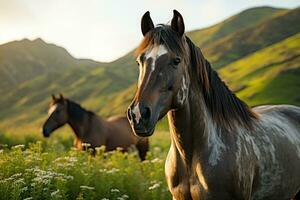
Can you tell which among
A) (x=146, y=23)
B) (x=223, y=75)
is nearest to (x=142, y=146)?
(x=146, y=23)

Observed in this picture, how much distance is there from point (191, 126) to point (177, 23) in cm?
104

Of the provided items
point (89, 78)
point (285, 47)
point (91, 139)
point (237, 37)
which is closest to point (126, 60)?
point (89, 78)

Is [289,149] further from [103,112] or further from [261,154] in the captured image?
[103,112]

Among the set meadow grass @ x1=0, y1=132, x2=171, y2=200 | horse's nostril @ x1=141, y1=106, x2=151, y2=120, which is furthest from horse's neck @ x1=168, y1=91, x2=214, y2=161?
meadow grass @ x1=0, y1=132, x2=171, y2=200

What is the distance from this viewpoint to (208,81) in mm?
4098

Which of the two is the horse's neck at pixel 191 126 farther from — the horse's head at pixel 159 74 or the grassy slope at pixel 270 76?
the grassy slope at pixel 270 76

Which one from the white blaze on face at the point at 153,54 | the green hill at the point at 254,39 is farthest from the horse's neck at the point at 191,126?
the green hill at the point at 254,39

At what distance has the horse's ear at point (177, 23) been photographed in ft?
11.9

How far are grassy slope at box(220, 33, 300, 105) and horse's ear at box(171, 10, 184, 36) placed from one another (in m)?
46.5

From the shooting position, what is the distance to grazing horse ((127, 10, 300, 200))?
344 cm

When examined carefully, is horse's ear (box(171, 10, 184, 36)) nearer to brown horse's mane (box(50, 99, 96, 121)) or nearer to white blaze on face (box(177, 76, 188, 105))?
white blaze on face (box(177, 76, 188, 105))

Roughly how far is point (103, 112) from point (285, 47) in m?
45.4

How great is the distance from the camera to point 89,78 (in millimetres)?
150500

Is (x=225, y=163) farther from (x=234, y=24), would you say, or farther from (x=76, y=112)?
(x=234, y=24)
